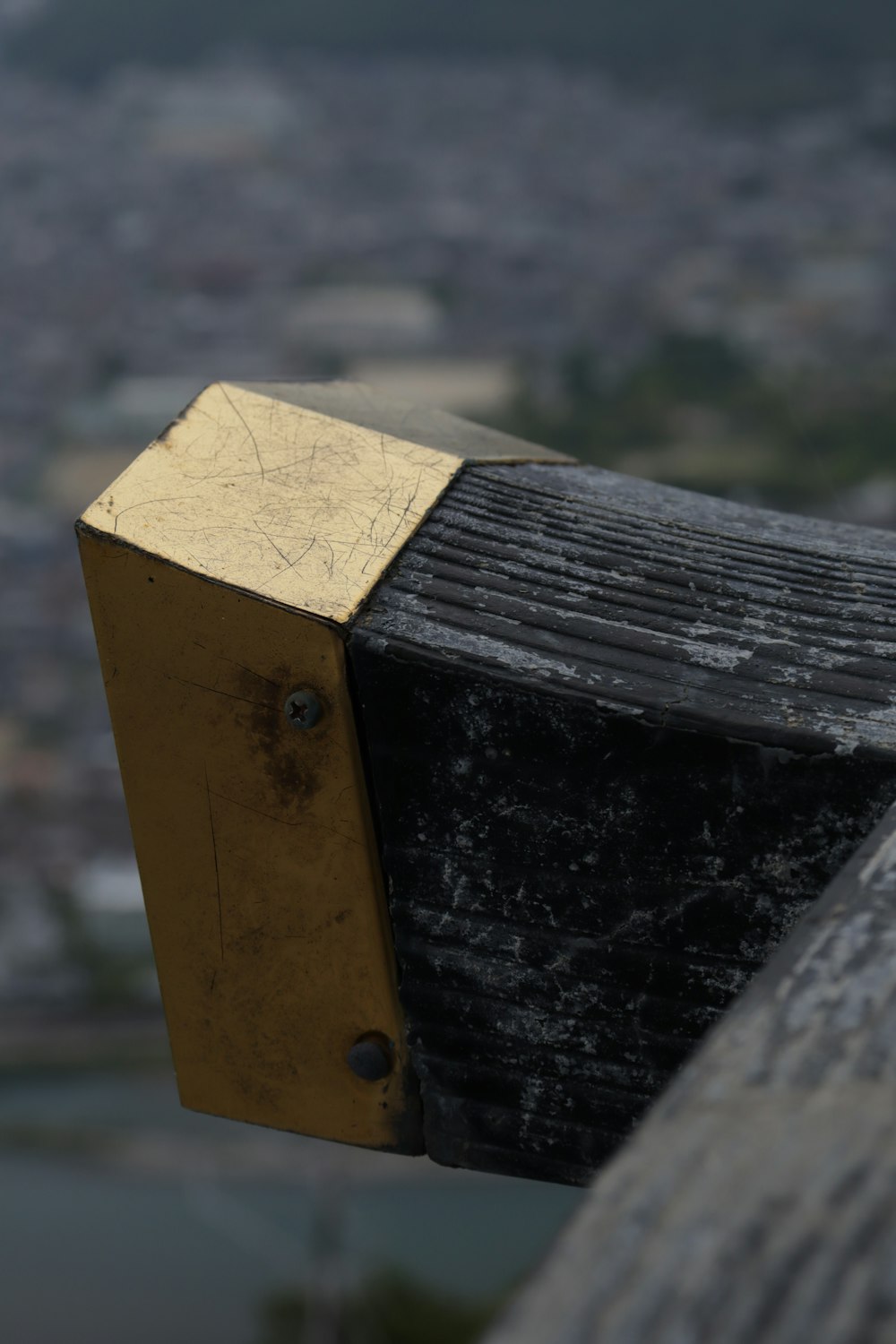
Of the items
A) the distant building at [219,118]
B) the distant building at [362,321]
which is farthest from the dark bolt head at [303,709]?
the distant building at [219,118]

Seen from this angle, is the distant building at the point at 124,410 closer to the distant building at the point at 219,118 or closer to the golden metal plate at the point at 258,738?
the distant building at the point at 219,118

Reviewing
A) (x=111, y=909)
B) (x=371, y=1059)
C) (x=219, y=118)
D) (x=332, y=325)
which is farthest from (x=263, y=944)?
(x=219, y=118)

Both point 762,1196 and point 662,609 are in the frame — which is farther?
point 662,609

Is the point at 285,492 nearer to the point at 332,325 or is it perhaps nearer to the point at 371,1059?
the point at 371,1059

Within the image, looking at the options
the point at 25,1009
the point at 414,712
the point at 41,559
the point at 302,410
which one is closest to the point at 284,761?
the point at 414,712

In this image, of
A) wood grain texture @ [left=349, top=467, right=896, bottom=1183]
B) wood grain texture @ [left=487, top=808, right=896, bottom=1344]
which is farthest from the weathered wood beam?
wood grain texture @ [left=487, top=808, right=896, bottom=1344]
